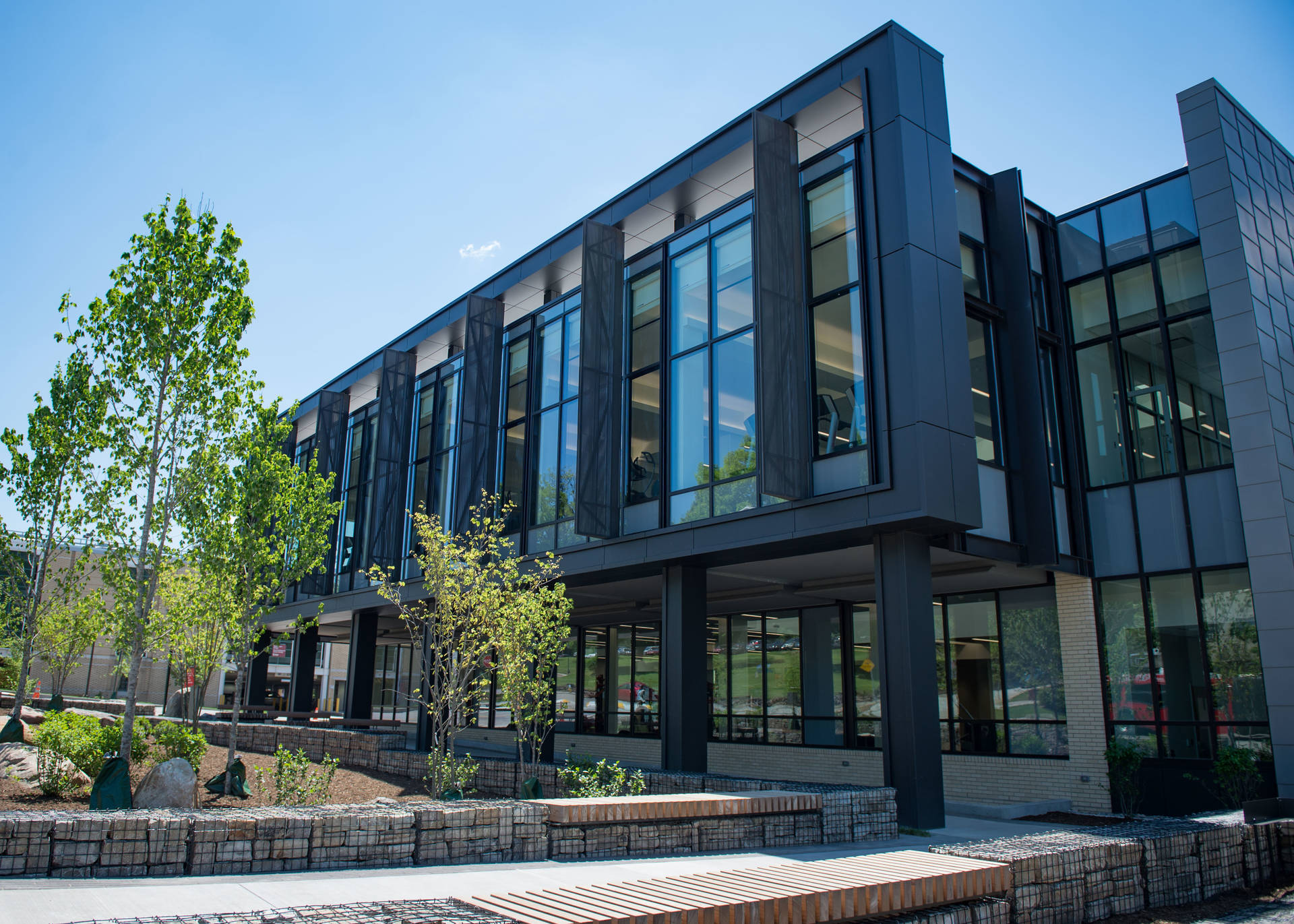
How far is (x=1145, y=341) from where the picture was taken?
18984 millimetres

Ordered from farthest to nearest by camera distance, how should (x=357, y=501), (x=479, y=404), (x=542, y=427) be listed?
1. (x=357, y=501)
2. (x=479, y=404)
3. (x=542, y=427)

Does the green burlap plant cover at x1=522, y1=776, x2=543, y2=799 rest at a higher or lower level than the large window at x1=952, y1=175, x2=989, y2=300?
lower

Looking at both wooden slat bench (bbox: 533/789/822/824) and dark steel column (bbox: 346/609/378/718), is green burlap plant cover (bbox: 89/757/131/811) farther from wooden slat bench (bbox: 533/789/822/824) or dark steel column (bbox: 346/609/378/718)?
dark steel column (bbox: 346/609/378/718)

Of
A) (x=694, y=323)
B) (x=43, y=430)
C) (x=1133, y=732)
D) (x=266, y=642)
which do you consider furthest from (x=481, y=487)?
(x=266, y=642)

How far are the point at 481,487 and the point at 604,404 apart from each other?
5.69 metres

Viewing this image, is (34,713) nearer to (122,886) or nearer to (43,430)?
(43,430)

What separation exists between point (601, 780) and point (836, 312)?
360 inches

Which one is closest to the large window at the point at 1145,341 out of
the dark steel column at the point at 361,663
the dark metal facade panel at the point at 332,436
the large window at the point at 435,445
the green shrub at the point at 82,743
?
the large window at the point at 435,445

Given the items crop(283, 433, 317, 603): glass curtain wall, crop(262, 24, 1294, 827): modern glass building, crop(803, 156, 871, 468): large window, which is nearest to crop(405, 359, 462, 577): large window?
crop(262, 24, 1294, 827): modern glass building

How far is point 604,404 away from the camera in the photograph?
66.2 ft

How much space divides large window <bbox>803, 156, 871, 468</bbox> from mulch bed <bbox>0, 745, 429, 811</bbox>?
985cm

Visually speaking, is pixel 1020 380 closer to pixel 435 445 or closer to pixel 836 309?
pixel 836 309

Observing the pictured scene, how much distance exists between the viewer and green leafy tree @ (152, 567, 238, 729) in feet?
50.4

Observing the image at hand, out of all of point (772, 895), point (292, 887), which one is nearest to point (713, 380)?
point (292, 887)
